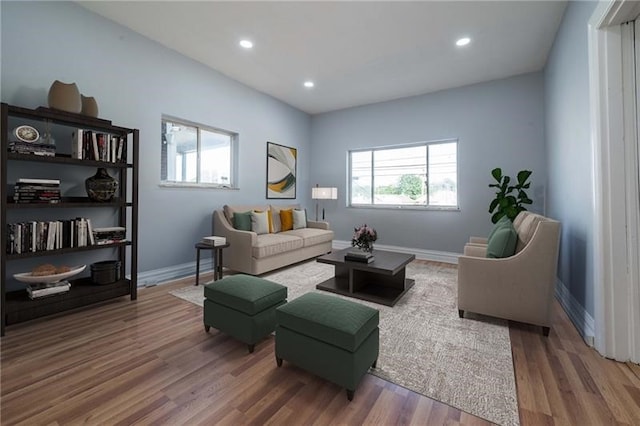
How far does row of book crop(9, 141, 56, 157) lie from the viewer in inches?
86.6

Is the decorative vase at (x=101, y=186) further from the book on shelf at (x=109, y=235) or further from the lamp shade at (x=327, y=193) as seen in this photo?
the lamp shade at (x=327, y=193)

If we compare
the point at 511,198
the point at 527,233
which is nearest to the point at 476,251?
the point at 527,233

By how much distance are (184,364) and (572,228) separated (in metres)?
3.52

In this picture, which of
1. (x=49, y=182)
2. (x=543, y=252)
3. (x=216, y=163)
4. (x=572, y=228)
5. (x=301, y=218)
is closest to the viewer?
(x=543, y=252)

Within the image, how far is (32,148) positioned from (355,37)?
3.36 metres

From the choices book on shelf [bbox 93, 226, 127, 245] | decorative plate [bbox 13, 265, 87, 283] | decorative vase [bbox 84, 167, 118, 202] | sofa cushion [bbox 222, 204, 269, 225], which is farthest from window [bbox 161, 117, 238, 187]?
decorative plate [bbox 13, 265, 87, 283]


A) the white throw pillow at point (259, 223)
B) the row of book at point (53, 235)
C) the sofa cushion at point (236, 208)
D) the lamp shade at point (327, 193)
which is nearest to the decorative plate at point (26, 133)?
the row of book at point (53, 235)

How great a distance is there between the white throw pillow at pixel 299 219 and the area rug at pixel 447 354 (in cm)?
198


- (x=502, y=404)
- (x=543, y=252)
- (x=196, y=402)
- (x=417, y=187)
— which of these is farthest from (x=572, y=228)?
(x=196, y=402)

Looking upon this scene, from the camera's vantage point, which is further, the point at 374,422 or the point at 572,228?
the point at 572,228

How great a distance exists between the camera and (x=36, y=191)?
2.31 m

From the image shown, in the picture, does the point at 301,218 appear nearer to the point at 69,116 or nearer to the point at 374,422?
the point at 69,116

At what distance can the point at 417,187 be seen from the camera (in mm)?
5086

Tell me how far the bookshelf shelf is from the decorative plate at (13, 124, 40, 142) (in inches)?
3.5
